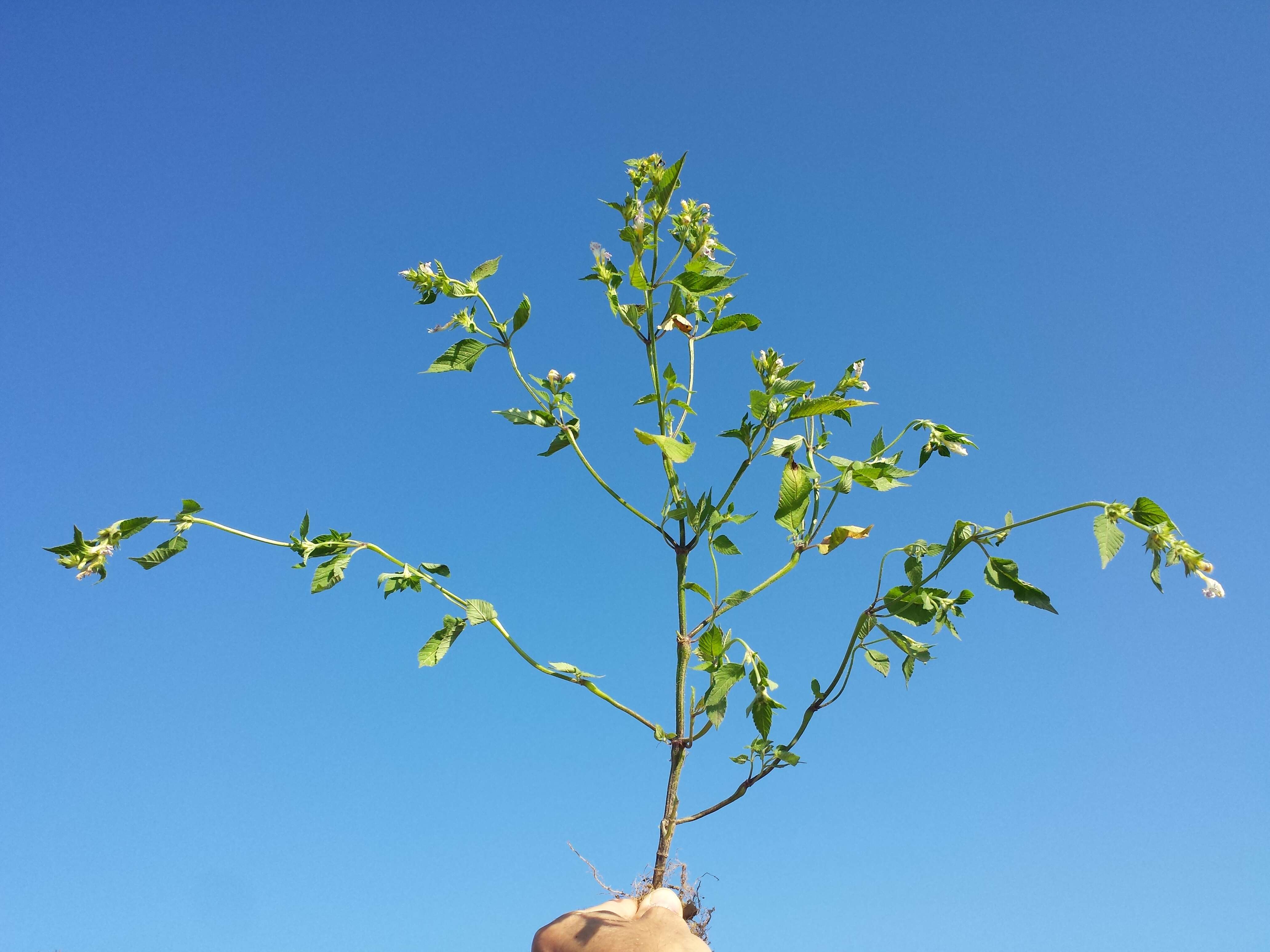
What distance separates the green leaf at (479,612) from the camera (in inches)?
57.6

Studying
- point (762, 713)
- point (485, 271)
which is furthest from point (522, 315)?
point (762, 713)

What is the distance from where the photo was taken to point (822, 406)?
1462 mm

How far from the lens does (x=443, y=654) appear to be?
1420 mm

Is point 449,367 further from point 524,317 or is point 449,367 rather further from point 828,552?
point 828,552

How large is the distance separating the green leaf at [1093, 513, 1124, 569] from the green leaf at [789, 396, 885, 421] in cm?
39

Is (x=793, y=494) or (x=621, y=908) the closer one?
(x=793, y=494)

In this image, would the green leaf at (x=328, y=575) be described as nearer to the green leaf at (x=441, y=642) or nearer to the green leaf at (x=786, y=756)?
the green leaf at (x=441, y=642)

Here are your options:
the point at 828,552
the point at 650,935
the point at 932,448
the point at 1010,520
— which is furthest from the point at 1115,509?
the point at 650,935

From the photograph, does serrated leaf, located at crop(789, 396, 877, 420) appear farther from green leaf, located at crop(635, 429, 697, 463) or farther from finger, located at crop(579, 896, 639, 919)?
finger, located at crop(579, 896, 639, 919)

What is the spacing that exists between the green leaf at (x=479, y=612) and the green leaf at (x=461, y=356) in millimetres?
402

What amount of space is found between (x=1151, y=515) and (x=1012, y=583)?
211 mm

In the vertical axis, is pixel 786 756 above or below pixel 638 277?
below

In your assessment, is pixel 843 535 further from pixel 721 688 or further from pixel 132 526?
pixel 132 526

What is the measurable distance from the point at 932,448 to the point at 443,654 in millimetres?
877
